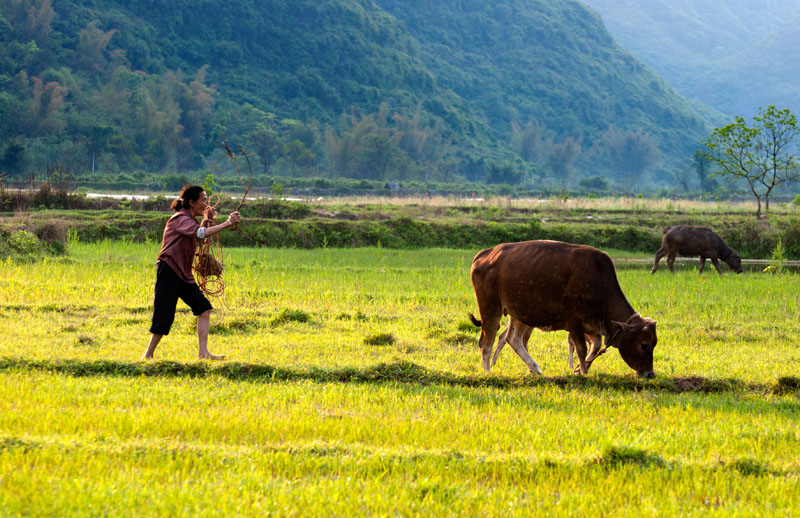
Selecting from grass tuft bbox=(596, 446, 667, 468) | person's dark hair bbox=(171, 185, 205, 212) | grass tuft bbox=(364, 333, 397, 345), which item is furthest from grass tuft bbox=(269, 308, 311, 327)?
grass tuft bbox=(596, 446, 667, 468)

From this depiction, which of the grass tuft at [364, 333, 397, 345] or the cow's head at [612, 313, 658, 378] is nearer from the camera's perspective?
the cow's head at [612, 313, 658, 378]

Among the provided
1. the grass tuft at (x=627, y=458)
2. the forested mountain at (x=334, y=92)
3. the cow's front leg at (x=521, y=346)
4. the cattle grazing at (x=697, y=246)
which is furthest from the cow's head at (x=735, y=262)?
the forested mountain at (x=334, y=92)

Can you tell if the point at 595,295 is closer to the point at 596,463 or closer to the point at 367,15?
the point at 596,463

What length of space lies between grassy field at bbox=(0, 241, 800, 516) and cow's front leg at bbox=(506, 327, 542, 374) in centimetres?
31

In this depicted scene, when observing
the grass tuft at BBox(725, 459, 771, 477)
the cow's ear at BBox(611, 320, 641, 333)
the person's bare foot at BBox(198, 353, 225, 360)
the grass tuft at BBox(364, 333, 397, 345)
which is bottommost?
the grass tuft at BBox(364, 333, 397, 345)

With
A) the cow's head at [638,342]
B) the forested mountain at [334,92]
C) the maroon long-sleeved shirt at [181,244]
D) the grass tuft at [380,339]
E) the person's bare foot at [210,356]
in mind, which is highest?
the forested mountain at [334,92]

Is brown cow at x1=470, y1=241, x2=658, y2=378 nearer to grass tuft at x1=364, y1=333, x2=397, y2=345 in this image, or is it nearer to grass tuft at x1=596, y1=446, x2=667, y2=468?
grass tuft at x1=364, y1=333, x2=397, y2=345

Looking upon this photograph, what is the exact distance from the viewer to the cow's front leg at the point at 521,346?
903cm

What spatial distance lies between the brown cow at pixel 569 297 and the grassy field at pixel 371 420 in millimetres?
379

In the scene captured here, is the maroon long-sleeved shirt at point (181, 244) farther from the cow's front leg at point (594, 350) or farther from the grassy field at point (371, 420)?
the cow's front leg at point (594, 350)

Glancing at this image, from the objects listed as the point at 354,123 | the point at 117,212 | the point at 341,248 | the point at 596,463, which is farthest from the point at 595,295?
the point at 354,123

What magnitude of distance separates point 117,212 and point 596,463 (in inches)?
1049

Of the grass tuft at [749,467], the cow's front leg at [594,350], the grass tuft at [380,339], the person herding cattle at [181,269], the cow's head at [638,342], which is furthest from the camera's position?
the grass tuft at [380,339]

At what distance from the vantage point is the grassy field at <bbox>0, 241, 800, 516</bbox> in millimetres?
4891
